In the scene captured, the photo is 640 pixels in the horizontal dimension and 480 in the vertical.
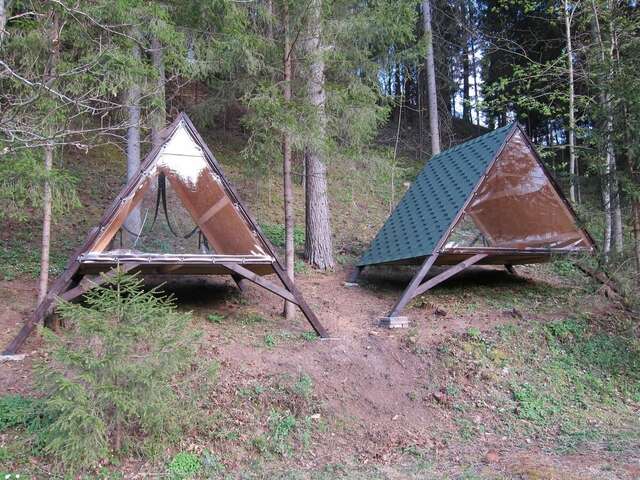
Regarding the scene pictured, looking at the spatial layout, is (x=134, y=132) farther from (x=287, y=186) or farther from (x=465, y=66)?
(x=465, y=66)

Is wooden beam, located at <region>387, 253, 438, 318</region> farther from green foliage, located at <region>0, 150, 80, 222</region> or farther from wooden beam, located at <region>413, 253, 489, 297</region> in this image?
green foliage, located at <region>0, 150, 80, 222</region>

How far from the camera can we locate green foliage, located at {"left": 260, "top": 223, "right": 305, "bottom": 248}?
41.4ft

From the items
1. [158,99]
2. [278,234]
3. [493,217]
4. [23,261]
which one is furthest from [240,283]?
[493,217]

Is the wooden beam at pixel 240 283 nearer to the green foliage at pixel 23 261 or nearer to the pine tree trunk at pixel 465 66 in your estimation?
the green foliage at pixel 23 261

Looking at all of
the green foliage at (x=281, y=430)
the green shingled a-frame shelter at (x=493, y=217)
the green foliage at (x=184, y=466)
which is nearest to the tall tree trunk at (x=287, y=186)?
the green shingled a-frame shelter at (x=493, y=217)

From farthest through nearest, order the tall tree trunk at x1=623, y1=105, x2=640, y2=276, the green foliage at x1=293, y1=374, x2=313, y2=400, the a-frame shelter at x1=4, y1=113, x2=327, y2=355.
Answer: the tall tree trunk at x1=623, y1=105, x2=640, y2=276 → the a-frame shelter at x1=4, y1=113, x2=327, y2=355 → the green foliage at x1=293, y1=374, x2=313, y2=400

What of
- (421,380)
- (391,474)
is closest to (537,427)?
(421,380)

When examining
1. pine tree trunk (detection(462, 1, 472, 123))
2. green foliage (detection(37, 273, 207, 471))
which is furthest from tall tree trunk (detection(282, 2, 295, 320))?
pine tree trunk (detection(462, 1, 472, 123))

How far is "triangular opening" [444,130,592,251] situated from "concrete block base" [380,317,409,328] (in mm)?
2318

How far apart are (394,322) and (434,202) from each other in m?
3.08

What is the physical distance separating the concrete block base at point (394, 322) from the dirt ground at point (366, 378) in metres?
0.14

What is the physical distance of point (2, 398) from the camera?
17.8 feet

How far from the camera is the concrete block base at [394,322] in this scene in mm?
8516

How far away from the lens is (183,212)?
8.00 metres
